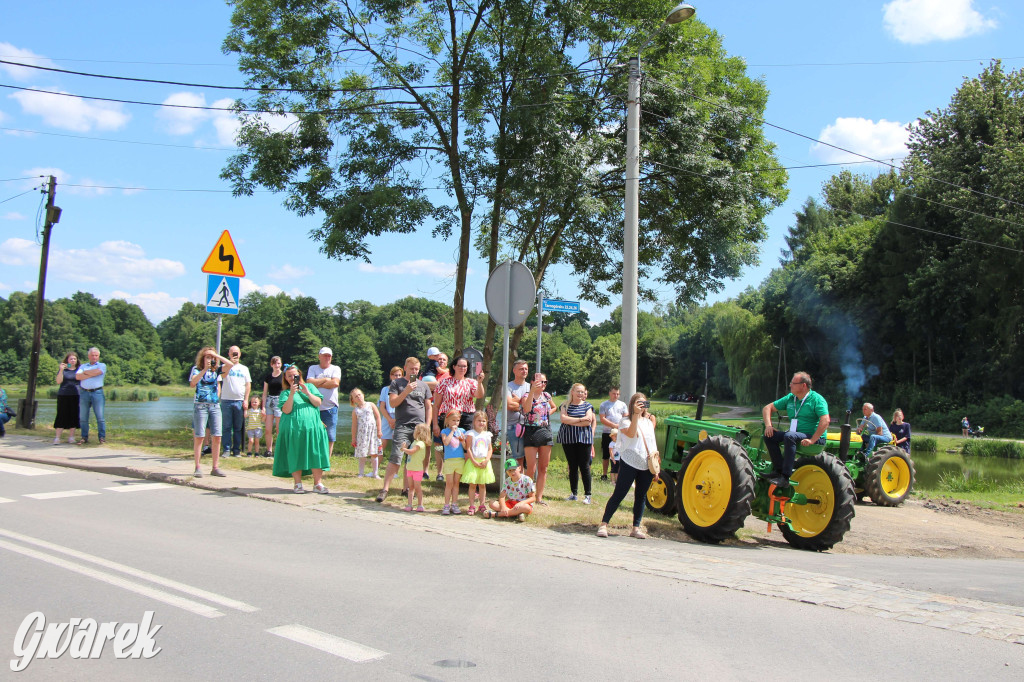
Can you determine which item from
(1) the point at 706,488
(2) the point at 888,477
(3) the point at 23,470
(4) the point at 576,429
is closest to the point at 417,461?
(4) the point at 576,429

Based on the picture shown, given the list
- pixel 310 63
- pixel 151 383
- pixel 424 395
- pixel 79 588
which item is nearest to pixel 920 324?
pixel 310 63

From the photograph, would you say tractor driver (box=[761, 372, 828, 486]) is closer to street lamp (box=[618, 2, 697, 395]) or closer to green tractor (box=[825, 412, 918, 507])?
street lamp (box=[618, 2, 697, 395])

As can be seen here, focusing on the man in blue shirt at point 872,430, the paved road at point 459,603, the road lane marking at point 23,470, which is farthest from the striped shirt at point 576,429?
the man in blue shirt at point 872,430

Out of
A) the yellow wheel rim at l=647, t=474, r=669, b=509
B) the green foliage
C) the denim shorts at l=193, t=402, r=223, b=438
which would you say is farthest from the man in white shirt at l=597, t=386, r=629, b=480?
the green foliage

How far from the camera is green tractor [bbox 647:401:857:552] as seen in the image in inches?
327

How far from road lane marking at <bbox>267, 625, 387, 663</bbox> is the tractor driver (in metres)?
5.62

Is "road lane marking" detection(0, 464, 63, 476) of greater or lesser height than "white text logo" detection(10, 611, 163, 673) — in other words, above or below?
above

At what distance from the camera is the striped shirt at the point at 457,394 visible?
32.7ft

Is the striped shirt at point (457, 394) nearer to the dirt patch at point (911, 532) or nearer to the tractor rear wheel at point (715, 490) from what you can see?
the dirt patch at point (911, 532)

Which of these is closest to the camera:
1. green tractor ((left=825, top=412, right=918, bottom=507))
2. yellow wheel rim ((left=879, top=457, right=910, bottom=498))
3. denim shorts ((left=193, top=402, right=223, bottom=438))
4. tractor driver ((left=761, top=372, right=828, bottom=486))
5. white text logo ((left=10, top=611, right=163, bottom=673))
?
white text logo ((left=10, top=611, right=163, bottom=673))

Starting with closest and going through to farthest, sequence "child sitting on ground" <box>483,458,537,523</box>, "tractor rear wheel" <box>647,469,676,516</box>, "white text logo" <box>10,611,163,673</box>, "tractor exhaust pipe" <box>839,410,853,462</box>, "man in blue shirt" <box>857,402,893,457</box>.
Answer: "white text logo" <box>10,611,163,673</box>, "child sitting on ground" <box>483,458,537,523</box>, "tractor exhaust pipe" <box>839,410,853,462</box>, "tractor rear wheel" <box>647,469,676,516</box>, "man in blue shirt" <box>857,402,893,457</box>

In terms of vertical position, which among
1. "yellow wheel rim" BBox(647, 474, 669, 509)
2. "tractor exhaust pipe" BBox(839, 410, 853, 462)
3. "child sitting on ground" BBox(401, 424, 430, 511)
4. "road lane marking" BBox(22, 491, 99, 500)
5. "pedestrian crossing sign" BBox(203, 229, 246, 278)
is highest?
"pedestrian crossing sign" BBox(203, 229, 246, 278)

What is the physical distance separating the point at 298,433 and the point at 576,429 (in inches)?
144

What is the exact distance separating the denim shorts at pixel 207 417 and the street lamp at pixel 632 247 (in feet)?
18.9
